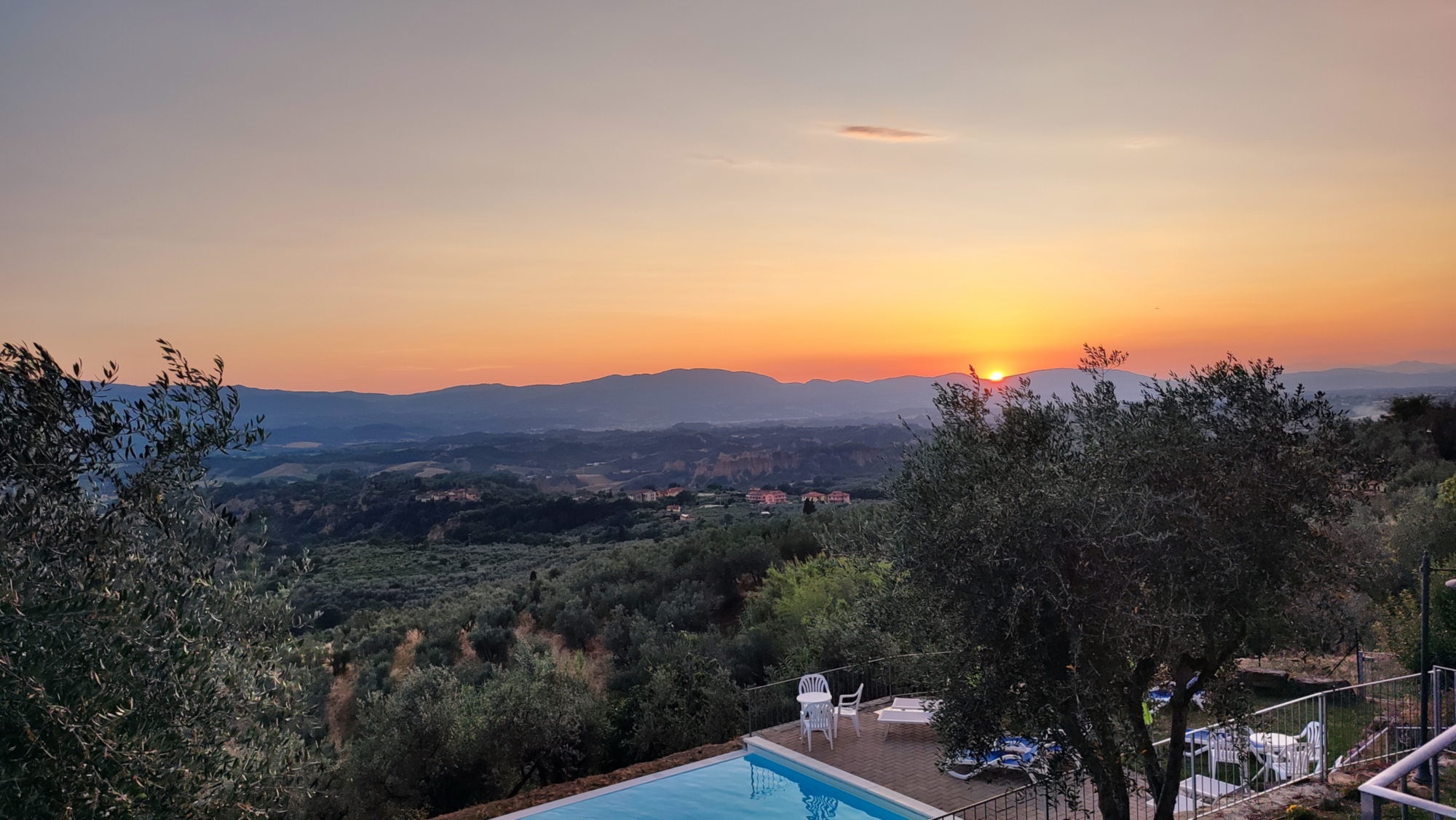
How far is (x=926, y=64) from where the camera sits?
40.5 feet

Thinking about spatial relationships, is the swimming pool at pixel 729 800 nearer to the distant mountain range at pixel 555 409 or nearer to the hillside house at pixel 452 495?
the hillside house at pixel 452 495

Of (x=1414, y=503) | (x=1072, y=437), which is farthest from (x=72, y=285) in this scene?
(x=1414, y=503)

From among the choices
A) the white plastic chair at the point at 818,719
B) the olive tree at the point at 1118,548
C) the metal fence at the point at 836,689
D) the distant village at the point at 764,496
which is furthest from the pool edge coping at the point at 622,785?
the distant village at the point at 764,496

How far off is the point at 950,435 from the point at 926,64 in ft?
25.8

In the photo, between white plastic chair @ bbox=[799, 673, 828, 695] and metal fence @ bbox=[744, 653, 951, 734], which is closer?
white plastic chair @ bbox=[799, 673, 828, 695]

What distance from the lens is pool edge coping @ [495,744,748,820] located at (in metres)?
10.8

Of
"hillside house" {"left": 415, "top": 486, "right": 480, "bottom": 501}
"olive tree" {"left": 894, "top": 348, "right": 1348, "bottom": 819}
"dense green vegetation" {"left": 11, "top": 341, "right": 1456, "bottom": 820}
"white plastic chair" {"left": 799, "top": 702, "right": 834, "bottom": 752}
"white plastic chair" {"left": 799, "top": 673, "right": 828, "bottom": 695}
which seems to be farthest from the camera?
"hillside house" {"left": 415, "top": 486, "right": 480, "bottom": 501}

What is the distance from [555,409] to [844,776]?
164 m

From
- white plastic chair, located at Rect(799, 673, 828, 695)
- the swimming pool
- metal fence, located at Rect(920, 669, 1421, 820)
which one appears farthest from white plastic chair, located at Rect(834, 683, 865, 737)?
metal fence, located at Rect(920, 669, 1421, 820)

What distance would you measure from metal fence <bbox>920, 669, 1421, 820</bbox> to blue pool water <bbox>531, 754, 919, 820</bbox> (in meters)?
1.76

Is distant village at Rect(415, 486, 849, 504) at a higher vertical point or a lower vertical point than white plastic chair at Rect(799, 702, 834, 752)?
lower

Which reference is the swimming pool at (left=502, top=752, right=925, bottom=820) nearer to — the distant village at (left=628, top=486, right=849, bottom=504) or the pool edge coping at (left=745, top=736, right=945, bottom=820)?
the pool edge coping at (left=745, top=736, right=945, bottom=820)

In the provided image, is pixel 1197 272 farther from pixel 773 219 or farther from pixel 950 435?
pixel 950 435

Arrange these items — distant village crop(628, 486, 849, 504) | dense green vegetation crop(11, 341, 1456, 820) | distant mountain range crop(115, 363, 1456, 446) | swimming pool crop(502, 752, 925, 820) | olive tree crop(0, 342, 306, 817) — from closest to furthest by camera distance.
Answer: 1. olive tree crop(0, 342, 306, 817)
2. dense green vegetation crop(11, 341, 1456, 820)
3. swimming pool crop(502, 752, 925, 820)
4. distant village crop(628, 486, 849, 504)
5. distant mountain range crop(115, 363, 1456, 446)
